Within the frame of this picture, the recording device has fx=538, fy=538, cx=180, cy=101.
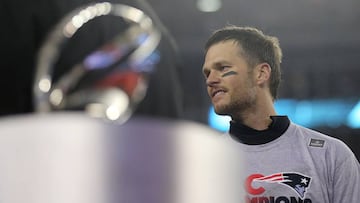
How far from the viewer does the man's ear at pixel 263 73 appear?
26.2 inches

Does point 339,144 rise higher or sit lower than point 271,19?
lower

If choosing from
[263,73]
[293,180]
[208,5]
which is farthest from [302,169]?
[208,5]

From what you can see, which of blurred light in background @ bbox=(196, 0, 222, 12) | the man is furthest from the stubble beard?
blurred light in background @ bbox=(196, 0, 222, 12)

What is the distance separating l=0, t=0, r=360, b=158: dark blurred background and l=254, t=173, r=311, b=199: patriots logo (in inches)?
2.8

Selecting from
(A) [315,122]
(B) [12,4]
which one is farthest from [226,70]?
(B) [12,4]

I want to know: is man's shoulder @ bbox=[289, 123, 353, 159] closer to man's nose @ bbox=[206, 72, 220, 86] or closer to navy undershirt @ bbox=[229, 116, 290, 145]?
navy undershirt @ bbox=[229, 116, 290, 145]

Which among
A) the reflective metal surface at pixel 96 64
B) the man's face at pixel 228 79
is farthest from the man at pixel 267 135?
the reflective metal surface at pixel 96 64

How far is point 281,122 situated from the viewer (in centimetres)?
68

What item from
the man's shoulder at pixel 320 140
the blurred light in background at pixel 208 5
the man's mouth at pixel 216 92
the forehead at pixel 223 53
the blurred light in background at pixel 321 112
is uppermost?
the blurred light in background at pixel 208 5

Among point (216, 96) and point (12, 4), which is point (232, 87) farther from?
point (12, 4)

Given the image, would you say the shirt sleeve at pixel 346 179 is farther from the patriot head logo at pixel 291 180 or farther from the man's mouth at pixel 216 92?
the man's mouth at pixel 216 92

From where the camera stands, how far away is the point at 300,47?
0.69m

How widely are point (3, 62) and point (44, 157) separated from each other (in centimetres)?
20

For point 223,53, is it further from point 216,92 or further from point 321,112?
point 321,112
